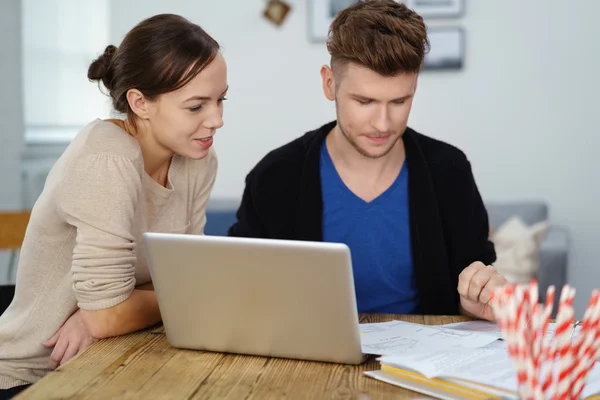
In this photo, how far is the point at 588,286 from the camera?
3828 mm

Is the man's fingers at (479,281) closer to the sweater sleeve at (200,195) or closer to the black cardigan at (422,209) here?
the black cardigan at (422,209)

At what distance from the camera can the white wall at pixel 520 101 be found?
3.77 m

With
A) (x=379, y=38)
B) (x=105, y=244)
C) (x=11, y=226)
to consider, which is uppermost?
(x=379, y=38)

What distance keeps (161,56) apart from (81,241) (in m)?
0.40

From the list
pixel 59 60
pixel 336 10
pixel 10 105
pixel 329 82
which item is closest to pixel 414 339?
pixel 329 82

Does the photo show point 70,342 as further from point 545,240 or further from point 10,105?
point 10,105

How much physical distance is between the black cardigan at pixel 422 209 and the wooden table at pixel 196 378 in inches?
24.9

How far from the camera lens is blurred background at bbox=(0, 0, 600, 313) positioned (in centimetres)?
378

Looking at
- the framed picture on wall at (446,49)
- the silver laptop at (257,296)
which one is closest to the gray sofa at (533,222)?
the framed picture on wall at (446,49)

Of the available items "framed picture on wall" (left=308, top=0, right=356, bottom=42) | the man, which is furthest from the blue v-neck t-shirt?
"framed picture on wall" (left=308, top=0, right=356, bottom=42)

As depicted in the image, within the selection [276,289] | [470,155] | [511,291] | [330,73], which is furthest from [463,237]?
[470,155]

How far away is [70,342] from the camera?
1.51m

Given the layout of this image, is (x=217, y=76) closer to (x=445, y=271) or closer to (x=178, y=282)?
(x=178, y=282)

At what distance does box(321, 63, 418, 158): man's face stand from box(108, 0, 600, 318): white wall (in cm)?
216
